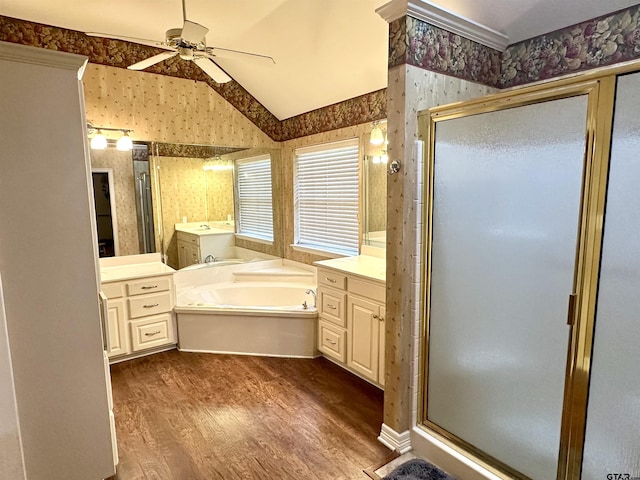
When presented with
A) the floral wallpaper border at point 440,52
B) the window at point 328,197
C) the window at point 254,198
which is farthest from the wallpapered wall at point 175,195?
the floral wallpaper border at point 440,52

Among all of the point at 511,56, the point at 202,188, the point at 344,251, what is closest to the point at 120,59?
the point at 202,188

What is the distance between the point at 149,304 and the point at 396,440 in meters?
2.45

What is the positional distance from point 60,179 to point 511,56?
2641 millimetres

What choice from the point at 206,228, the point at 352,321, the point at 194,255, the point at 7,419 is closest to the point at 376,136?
the point at 352,321

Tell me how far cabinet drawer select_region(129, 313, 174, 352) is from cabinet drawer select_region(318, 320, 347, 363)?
148 cm

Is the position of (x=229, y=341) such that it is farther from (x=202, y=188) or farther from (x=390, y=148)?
(x=390, y=148)

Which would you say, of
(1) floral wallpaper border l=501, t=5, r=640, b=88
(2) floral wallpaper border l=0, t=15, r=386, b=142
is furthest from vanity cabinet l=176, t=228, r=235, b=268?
(1) floral wallpaper border l=501, t=5, r=640, b=88

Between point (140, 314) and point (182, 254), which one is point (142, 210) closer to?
point (182, 254)

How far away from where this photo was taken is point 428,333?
7.03 feet

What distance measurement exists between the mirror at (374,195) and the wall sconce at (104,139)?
2302 millimetres

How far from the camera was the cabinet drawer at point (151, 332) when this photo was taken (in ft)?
11.2

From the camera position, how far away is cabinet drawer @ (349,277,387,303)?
269cm

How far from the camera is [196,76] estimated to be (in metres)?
3.94

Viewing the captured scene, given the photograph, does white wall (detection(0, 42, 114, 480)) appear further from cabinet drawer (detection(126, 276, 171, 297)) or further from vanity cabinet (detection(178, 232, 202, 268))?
vanity cabinet (detection(178, 232, 202, 268))
